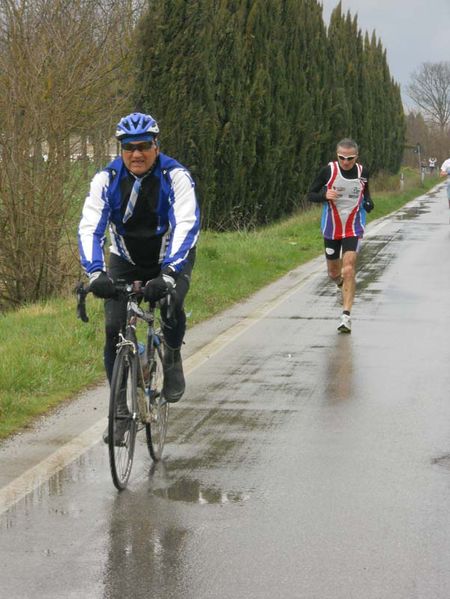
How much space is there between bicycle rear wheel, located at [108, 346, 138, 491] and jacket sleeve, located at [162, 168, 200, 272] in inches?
21.1

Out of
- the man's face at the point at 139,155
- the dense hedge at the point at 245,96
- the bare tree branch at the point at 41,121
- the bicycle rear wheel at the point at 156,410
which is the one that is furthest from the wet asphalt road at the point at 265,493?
the dense hedge at the point at 245,96

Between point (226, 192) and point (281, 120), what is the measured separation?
4.96 meters

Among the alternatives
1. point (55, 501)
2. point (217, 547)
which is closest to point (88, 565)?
point (217, 547)

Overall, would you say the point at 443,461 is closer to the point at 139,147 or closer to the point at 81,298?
the point at 81,298

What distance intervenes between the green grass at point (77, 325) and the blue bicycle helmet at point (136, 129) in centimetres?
218

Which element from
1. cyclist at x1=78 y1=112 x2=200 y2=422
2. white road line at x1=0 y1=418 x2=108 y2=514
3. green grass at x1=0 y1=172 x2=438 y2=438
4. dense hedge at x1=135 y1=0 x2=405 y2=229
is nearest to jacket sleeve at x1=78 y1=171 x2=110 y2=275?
cyclist at x1=78 y1=112 x2=200 y2=422

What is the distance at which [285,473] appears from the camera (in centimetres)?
684

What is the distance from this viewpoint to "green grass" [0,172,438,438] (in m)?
9.05

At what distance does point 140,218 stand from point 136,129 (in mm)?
495

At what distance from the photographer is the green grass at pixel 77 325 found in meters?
9.05

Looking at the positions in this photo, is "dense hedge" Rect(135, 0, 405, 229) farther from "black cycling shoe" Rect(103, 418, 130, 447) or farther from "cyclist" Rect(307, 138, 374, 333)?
"black cycling shoe" Rect(103, 418, 130, 447)

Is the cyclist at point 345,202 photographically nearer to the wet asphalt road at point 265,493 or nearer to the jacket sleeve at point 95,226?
the wet asphalt road at point 265,493

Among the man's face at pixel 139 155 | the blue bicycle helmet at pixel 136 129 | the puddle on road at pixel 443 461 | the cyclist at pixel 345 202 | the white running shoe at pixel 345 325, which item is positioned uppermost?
the blue bicycle helmet at pixel 136 129

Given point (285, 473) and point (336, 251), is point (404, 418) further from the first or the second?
point (336, 251)
